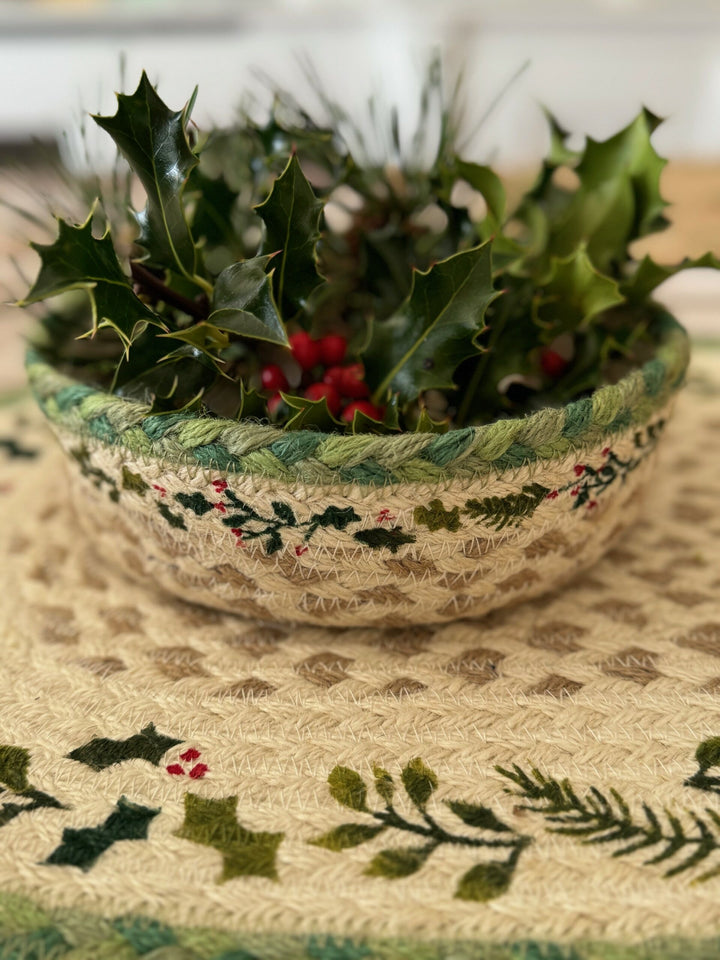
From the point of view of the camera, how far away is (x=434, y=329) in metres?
0.35

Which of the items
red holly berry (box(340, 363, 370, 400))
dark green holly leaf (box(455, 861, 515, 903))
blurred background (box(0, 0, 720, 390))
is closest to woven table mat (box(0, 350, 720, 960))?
dark green holly leaf (box(455, 861, 515, 903))

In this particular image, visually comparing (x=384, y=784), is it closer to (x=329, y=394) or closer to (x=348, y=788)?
(x=348, y=788)

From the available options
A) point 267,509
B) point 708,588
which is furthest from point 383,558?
point 708,588

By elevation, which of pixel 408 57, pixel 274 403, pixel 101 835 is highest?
pixel 408 57

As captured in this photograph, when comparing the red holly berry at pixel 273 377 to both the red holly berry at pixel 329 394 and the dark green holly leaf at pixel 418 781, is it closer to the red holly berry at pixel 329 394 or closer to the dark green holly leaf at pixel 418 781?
the red holly berry at pixel 329 394

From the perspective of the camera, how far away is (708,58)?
5.49 ft

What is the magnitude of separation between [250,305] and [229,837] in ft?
0.58

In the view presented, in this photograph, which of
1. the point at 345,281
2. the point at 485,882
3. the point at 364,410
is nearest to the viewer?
the point at 485,882

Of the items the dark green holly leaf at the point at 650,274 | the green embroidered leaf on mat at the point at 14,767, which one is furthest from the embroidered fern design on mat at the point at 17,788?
the dark green holly leaf at the point at 650,274

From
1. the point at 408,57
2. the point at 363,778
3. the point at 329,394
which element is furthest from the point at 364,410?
the point at 408,57

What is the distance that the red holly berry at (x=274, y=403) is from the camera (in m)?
0.36

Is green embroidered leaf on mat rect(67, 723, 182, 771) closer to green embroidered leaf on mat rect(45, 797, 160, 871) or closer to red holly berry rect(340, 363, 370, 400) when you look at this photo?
green embroidered leaf on mat rect(45, 797, 160, 871)

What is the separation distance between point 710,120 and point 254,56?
2.87 feet

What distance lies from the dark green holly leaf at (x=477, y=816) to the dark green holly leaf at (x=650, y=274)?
0.24m
